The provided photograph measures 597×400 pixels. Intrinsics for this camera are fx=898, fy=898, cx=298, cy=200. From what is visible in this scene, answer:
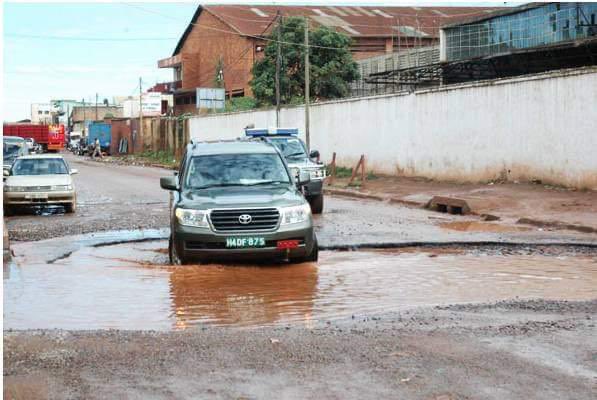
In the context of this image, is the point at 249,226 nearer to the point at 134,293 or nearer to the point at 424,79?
the point at 134,293

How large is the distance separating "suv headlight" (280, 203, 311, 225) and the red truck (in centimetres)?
6456

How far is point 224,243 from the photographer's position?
11.0 m

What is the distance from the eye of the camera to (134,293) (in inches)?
388

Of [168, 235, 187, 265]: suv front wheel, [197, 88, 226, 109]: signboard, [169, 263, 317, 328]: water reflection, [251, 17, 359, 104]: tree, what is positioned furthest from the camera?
[197, 88, 226, 109]: signboard

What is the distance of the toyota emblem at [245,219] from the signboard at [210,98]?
5295 cm

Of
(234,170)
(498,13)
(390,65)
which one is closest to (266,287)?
(234,170)

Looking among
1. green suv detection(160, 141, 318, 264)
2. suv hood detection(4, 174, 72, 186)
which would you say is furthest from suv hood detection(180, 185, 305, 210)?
suv hood detection(4, 174, 72, 186)

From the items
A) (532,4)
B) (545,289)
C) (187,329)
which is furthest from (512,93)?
(187,329)

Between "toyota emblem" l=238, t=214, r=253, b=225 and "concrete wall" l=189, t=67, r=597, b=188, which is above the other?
"concrete wall" l=189, t=67, r=597, b=188

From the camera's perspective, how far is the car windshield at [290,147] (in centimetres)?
2102

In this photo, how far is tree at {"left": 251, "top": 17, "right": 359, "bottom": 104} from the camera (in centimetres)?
5378

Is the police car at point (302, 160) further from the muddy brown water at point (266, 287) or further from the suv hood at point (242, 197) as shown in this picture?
the suv hood at point (242, 197)

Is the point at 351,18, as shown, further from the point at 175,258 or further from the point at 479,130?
the point at 175,258

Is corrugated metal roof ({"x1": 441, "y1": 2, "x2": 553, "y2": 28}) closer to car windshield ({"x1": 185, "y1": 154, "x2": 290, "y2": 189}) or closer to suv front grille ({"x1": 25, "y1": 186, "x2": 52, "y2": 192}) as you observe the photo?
suv front grille ({"x1": 25, "y1": 186, "x2": 52, "y2": 192})
